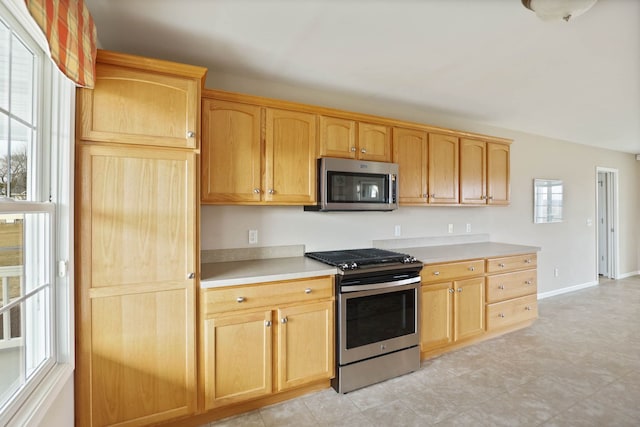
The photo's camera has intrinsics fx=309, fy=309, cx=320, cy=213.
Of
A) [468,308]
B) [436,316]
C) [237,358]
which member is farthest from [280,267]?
[468,308]

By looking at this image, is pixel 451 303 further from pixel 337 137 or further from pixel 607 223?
pixel 607 223

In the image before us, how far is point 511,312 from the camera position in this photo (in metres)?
3.28

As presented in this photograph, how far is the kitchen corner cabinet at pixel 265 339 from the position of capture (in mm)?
1918

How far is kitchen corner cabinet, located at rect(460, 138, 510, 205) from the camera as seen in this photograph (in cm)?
333

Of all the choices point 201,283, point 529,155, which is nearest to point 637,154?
point 529,155

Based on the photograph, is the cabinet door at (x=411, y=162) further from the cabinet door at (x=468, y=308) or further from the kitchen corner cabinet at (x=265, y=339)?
the kitchen corner cabinet at (x=265, y=339)

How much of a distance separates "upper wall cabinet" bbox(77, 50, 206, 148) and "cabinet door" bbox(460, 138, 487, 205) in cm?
269

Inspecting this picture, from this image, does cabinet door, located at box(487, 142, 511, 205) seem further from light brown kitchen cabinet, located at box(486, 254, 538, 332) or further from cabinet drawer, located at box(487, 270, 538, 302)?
cabinet drawer, located at box(487, 270, 538, 302)

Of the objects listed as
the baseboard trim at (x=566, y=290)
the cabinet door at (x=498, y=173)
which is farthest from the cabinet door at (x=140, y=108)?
the baseboard trim at (x=566, y=290)

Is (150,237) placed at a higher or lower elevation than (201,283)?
higher

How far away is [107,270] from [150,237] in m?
0.27

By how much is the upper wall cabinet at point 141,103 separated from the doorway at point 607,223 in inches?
280

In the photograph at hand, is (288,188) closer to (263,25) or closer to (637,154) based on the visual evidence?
(263,25)

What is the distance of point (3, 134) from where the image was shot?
3.84 ft
